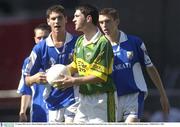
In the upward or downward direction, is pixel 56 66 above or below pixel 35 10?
below

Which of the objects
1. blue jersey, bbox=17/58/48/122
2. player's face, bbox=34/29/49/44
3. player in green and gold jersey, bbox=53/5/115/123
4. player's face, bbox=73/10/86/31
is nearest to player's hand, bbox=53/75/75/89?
player in green and gold jersey, bbox=53/5/115/123

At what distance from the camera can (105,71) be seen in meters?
8.54

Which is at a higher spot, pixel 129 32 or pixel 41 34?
pixel 129 32

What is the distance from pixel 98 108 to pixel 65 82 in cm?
39

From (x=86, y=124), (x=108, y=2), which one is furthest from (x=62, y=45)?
(x=108, y=2)

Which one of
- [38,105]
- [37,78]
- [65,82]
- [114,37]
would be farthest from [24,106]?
[65,82]

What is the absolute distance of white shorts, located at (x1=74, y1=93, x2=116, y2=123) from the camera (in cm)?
863

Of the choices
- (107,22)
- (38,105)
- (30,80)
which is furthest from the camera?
(38,105)

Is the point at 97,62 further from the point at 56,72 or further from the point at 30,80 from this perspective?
the point at 30,80

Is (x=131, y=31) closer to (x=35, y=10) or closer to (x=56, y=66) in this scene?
(x=35, y=10)

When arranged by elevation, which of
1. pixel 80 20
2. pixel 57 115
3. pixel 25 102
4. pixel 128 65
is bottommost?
pixel 57 115

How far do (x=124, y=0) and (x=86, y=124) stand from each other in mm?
→ 5570

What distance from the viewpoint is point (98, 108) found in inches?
340

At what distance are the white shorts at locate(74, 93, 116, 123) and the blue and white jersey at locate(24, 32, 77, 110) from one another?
546 millimetres
